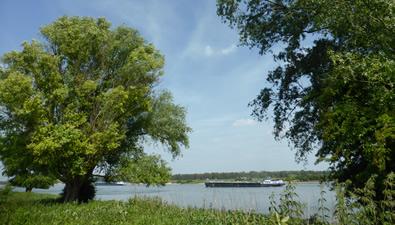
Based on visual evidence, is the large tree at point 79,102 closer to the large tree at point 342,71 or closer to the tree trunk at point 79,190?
the tree trunk at point 79,190

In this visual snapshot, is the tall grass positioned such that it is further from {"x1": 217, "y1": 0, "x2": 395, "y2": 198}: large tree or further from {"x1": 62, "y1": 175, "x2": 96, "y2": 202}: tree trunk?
{"x1": 62, "y1": 175, "x2": 96, "y2": 202}: tree trunk

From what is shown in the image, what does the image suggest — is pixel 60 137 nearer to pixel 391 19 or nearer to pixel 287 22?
pixel 287 22

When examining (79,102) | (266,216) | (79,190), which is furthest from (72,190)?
(266,216)

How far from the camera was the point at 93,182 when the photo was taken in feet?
105

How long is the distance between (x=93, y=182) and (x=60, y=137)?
308 inches

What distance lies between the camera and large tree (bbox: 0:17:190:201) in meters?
25.7

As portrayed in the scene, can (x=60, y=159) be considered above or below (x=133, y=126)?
below

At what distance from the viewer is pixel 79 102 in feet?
91.6

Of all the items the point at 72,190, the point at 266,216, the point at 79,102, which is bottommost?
the point at 266,216

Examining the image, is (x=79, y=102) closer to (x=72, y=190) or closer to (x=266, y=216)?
(x=72, y=190)

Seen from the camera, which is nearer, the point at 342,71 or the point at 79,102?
the point at 342,71

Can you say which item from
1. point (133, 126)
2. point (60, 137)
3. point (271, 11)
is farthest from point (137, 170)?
point (271, 11)

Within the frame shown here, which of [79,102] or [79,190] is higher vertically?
[79,102]

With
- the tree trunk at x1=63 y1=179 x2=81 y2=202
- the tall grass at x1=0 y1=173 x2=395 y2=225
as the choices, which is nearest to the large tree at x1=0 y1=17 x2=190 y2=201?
the tree trunk at x1=63 y1=179 x2=81 y2=202
